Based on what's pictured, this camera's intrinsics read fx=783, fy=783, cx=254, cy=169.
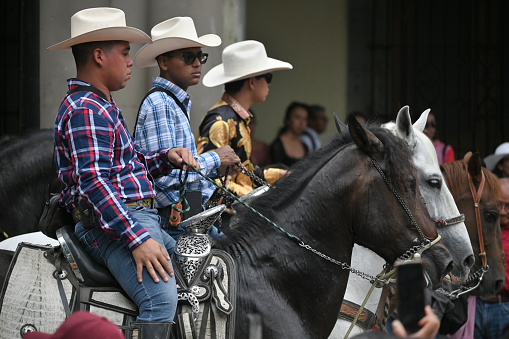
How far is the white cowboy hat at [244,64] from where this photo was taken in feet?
19.3

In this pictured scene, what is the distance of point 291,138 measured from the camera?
9.71m

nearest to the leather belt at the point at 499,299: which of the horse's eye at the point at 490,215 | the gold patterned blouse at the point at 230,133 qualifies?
the horse's eye at the point at 490,215

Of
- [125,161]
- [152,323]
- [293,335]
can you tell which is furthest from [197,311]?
[125,161]

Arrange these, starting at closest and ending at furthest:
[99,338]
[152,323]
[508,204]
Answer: [99,338] → [152,323] → [508,204]

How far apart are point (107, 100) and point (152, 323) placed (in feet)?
3.53

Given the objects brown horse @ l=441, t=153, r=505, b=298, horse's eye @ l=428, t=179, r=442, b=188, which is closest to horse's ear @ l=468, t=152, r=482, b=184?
brown horse @ l=441, t=153, r=505, b=298

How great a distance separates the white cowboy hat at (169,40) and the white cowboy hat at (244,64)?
3.08 ft

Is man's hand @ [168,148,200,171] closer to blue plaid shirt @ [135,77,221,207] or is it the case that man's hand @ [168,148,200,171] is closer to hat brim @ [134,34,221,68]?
blue plaid shirt @ [135,77,221,207]

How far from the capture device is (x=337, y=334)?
4.79m

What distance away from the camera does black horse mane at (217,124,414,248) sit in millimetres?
3988

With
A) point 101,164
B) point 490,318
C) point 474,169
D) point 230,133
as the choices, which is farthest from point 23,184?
point 490,318

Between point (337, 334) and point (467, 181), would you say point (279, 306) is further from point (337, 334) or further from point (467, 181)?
point (467, 181)

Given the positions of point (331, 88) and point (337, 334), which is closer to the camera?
point (337, 334)

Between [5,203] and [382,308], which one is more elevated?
[5,203]
